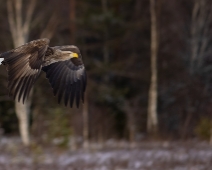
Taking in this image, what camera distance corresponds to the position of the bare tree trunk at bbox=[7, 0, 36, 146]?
18250 millimetres

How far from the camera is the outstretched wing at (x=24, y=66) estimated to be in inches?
306

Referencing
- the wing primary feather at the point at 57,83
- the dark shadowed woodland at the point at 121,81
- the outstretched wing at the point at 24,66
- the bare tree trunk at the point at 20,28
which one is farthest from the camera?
the bare tree trunk at the point at 20,28

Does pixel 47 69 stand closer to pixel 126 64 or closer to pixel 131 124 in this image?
pixel 131 124

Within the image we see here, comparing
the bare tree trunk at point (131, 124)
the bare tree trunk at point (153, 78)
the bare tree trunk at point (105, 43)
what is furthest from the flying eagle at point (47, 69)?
the bare tree trunk at point (105, 43)

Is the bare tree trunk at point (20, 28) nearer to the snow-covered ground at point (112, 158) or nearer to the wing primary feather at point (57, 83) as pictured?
the snow-covered ground at point (112, 158)

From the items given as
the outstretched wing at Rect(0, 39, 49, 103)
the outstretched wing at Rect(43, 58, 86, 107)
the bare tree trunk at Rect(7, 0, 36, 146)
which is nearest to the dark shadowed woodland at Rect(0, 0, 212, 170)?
the bare tree trunk at Rect(7, 0, 36, 146)

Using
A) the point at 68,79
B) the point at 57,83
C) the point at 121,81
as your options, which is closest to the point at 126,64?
the point at 121,81

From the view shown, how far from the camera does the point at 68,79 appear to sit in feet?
31.0

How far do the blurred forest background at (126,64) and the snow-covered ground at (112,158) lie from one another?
193cm

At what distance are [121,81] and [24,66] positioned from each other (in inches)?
619

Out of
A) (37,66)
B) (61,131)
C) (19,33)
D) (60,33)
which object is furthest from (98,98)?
(37,66)

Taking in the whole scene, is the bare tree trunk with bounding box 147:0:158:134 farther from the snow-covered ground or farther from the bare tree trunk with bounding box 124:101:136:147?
the snow-covered ground

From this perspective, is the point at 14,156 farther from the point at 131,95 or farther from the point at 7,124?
the point at 131,95

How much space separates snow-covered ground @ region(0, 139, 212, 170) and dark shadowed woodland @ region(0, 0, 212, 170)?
0.23ft
